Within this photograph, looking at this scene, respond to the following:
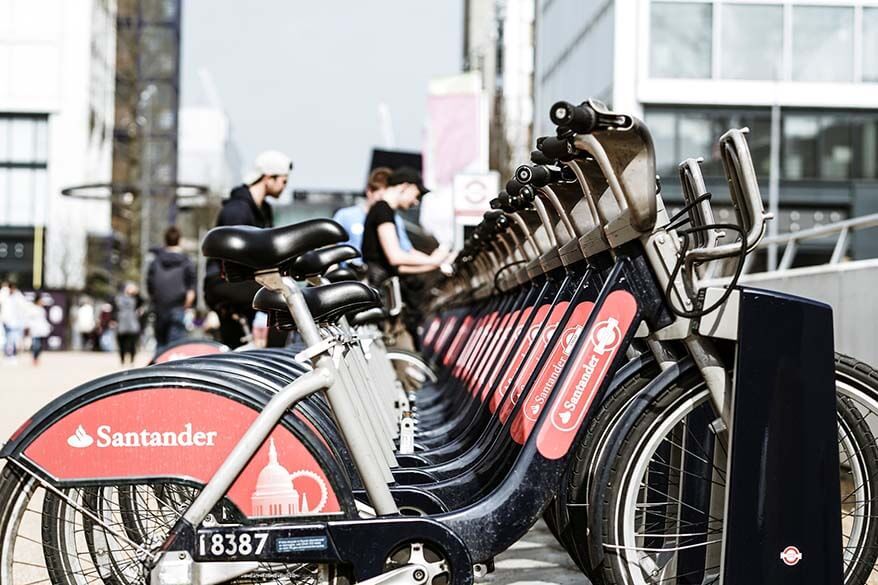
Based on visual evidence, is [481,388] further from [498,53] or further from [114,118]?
[114,118]

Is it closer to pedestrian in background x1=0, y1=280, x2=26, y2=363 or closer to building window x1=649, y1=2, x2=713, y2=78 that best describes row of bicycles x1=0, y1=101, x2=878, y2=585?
building window x1=649, y1=2, x2=713, y2=78

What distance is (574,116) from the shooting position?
388 cm

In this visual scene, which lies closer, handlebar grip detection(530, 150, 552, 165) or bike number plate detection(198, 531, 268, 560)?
bike number plate detection(198, 531, 268, 560)

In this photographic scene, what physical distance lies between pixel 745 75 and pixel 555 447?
27212mm

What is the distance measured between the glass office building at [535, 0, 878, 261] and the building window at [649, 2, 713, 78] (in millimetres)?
21

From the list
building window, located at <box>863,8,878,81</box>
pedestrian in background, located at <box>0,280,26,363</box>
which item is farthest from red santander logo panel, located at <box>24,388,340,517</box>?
pedestrian in background, located at <box>0,280,26,363</box>

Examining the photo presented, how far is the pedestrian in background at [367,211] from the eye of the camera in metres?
10.0

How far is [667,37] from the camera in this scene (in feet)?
94.9

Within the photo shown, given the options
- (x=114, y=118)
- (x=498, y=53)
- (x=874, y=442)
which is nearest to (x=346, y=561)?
(x=874, y=442)

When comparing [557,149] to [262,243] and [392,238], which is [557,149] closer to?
[262,243]

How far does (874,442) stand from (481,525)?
1.21 metres

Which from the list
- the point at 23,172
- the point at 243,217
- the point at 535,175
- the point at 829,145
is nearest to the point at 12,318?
the point at 829,145

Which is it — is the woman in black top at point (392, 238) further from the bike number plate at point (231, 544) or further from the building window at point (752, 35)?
the building window at point (752, 35)

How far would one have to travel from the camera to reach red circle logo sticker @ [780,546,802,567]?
399 cm
